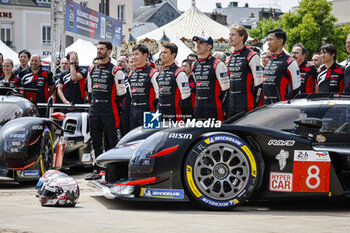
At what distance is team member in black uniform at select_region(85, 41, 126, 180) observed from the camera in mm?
9820

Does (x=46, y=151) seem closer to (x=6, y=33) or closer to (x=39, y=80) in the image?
(x=39, y=80)

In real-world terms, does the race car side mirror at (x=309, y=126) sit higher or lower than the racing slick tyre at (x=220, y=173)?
higher

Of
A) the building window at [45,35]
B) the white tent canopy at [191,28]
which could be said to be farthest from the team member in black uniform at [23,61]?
the building window at [45,35]

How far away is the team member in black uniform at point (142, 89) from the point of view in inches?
407

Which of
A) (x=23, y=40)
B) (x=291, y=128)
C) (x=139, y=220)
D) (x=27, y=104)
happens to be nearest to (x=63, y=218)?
(x=139, y=220)

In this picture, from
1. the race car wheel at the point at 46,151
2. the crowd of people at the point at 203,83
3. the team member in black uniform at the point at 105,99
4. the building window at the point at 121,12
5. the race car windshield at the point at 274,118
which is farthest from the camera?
the building window at the point at 121,12

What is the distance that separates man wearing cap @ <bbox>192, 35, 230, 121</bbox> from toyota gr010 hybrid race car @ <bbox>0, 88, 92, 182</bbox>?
6.58 ft

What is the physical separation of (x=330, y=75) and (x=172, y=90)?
2.31 metres

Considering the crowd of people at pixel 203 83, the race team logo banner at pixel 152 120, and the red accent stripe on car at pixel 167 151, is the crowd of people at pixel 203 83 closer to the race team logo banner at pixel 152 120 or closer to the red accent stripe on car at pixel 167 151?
the race team logo banner at pixel 152 120

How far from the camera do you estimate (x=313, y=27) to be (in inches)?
1881

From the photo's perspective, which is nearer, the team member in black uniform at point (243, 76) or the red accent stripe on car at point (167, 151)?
the red accent stripe on car at point (167, 151)

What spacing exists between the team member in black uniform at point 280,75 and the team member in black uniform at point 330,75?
92 cm

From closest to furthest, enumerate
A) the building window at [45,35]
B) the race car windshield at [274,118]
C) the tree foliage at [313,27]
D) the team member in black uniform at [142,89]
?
the race car windshield at [274,118] < the team member in black uniform at [142,89] < the tree foliage at [313,27] < the building window at [45,35]

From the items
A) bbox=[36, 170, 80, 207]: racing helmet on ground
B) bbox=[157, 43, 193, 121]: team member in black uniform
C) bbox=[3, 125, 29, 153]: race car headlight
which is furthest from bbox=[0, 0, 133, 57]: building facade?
bbox=[36, 170, 80, 207]: racing helmet on ground
